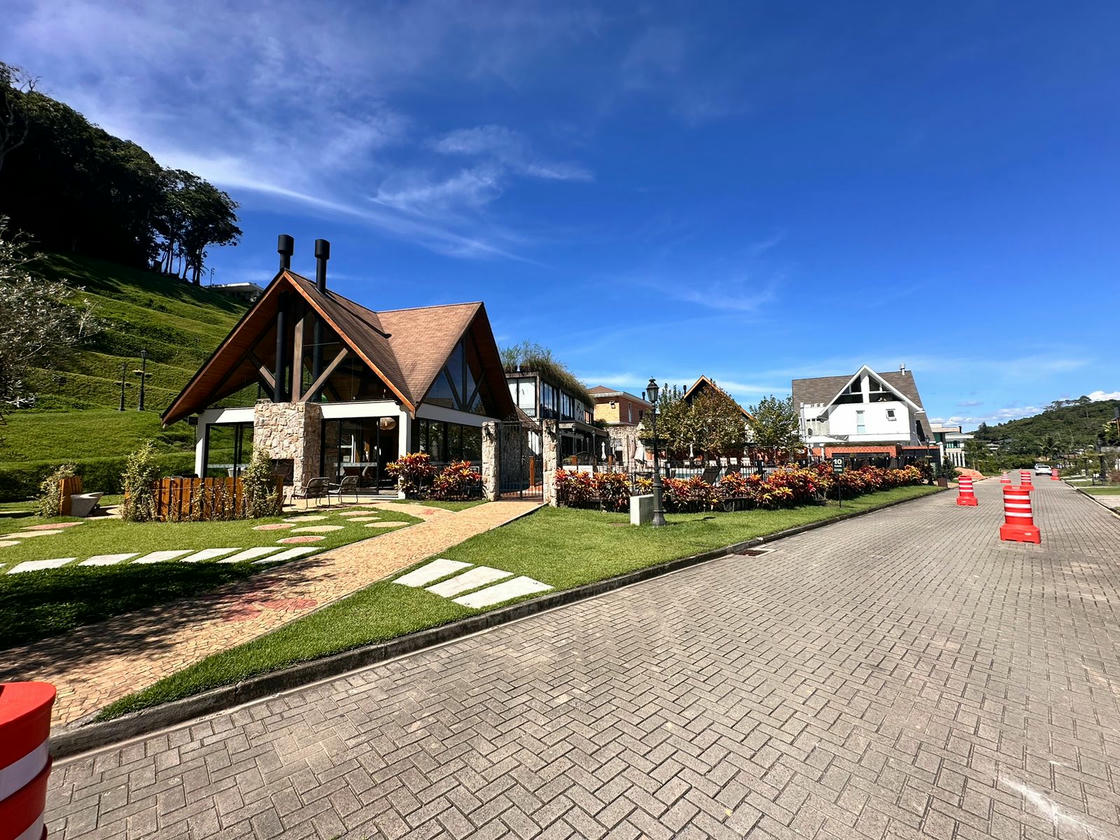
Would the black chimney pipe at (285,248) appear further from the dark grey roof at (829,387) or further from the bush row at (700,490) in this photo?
the dark grey roof at (829,387)

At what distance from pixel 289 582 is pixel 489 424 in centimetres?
944

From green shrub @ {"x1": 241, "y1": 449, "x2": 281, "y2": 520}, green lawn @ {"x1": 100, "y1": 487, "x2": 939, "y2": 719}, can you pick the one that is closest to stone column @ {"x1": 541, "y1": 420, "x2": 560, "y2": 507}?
green lawn @ {"x1": 100, "y1": 487, "x2": 939, "y2": 719}

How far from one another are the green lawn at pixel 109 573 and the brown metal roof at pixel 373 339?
8.60 meters

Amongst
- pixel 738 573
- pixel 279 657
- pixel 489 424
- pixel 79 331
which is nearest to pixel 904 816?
pixel 279 657

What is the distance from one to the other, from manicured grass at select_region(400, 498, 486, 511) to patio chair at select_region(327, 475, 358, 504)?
2056mm

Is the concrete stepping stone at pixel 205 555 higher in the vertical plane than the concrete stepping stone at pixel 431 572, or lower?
higher

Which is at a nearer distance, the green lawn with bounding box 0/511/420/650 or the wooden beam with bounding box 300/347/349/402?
the green lawn with bounding box 0/511/420/650

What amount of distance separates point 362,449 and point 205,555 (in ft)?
46.0

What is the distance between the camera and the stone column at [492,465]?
16422 millimetres

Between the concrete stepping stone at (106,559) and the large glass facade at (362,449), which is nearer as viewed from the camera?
the concrete stepping stone at (106,559)

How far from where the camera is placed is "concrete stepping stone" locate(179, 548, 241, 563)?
8.11 m

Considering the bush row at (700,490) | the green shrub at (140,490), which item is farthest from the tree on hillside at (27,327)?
the bush row at (700,490)

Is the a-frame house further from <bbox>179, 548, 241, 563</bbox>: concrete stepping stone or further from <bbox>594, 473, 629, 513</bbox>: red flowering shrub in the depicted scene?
<bbox>179, 548, 241, 563</bbox>: concrete stepping stone

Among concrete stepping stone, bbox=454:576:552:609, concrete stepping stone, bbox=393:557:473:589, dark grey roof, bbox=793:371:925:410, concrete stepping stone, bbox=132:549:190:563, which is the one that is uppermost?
dark grey roof, bbox=793:371:925:410
